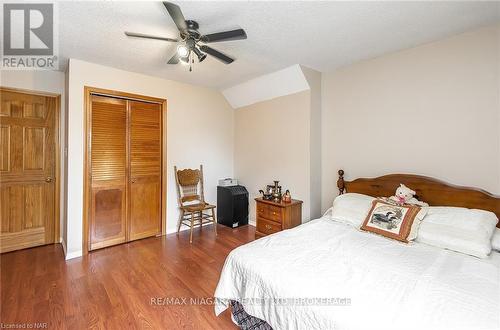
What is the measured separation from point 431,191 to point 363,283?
1.59 metres

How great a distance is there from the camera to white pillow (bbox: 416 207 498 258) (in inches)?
67.3

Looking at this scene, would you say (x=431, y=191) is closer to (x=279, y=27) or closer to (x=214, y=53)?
(x=279, y=27)

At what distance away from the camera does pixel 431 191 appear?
2332 millimetres

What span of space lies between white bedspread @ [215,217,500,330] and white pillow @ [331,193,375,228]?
1.08 ft

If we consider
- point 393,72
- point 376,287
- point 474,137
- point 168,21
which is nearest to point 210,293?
point 376,287

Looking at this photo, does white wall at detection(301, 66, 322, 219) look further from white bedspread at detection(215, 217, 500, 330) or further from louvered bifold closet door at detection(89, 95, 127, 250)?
louvered bifold closet door at detection(89, 95, 127, 250)

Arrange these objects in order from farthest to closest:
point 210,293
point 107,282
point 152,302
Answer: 1. point 107,282
2. point 210,293
3. point 152,302

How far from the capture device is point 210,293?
84.0 inches

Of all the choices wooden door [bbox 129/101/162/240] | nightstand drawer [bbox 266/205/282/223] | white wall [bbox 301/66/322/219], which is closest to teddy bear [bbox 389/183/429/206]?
white wall [bbox 301/66/322/219]

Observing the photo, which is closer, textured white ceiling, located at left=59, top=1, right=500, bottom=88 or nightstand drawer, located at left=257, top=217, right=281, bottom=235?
textured white ceiling, located at left=59, top=1, right=500, bottom=88

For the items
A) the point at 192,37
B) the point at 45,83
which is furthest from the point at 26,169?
the point at 192,37

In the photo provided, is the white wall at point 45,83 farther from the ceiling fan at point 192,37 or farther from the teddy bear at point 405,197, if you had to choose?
the teddy bear at point 405,197

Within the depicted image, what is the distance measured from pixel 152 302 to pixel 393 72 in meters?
3.38

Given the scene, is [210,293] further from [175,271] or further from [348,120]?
[348,120]
